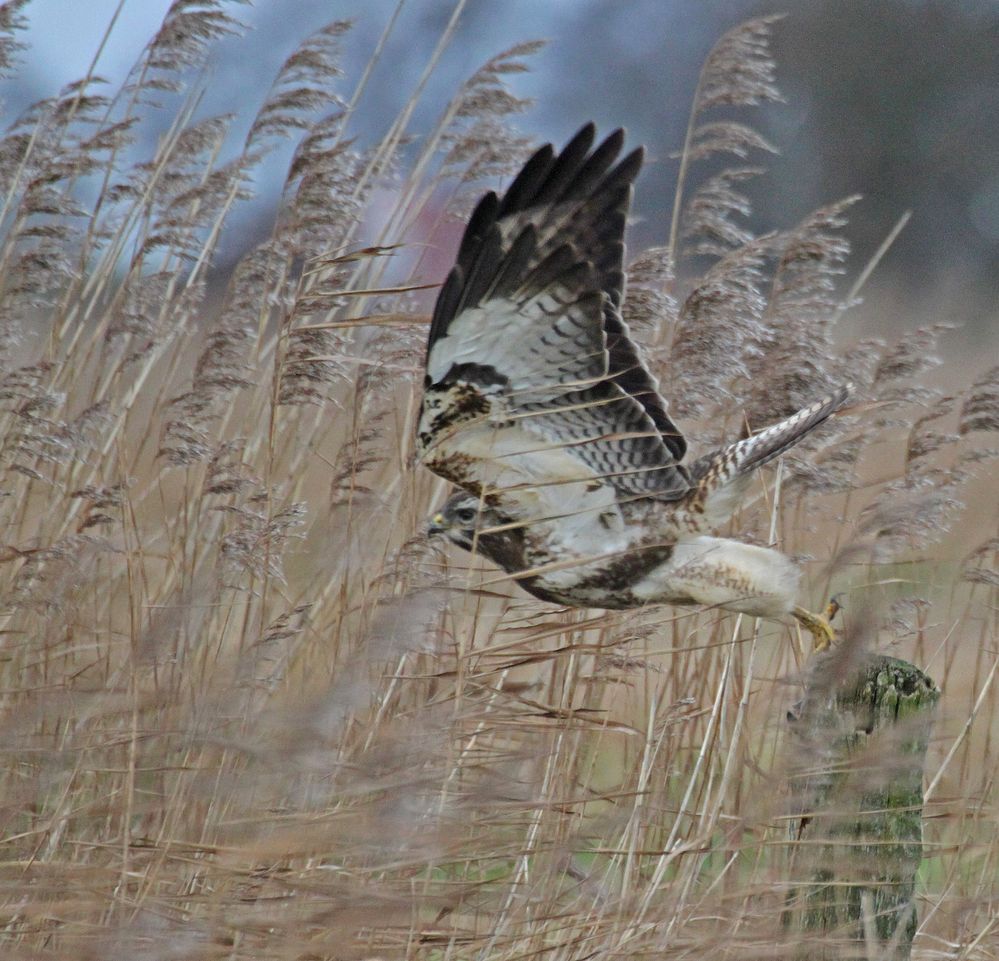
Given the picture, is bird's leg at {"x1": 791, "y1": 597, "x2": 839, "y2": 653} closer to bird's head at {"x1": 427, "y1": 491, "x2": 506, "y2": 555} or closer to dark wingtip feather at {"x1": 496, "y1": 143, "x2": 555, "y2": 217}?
bird's head at {"x1": 427, "y1": 491, "x2": 506, "y2": 555}

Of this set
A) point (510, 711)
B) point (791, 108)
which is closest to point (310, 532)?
point (510, 711)

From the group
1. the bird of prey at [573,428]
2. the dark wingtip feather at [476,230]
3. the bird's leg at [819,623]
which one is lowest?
the bird's leg at [819,623]

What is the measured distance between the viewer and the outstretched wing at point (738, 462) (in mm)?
2781

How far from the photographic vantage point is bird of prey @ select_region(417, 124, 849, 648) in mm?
2471

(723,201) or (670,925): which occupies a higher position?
(723,201)

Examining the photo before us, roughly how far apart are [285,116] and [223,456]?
3.57 feet

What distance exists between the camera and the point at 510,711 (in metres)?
2.36

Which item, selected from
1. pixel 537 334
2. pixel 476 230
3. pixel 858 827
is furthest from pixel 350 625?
pixel 858 827

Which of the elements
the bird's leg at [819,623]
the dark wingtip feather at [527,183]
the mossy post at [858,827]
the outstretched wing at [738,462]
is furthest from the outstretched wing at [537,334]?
the mossy post at [858,827]

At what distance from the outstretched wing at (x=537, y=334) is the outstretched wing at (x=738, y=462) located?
13 centimetres

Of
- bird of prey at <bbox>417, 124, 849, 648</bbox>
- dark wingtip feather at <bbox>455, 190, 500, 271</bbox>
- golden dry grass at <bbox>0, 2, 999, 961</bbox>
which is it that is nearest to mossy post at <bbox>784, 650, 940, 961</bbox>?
golden dry grass at <bbox>0, 2, 999, 961</bbox>

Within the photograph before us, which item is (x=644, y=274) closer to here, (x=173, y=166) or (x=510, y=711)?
(x=510, y=711)

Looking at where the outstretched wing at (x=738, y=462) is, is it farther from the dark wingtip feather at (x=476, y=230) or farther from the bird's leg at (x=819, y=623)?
the dark wingtip feather at (x=476, y=230)

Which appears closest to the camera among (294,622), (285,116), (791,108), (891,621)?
(294,622)
